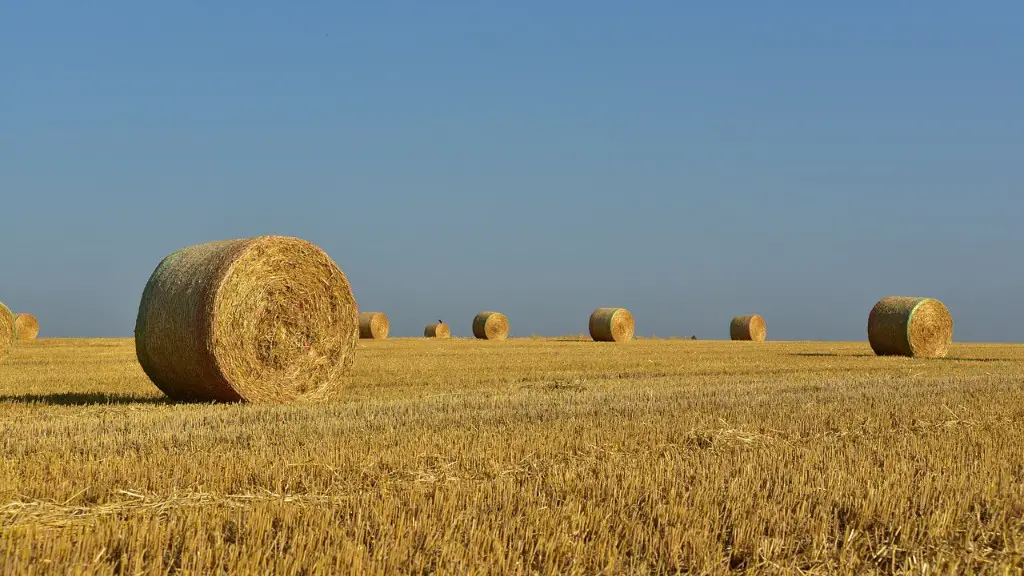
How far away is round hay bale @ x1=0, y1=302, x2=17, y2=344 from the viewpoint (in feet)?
66.8

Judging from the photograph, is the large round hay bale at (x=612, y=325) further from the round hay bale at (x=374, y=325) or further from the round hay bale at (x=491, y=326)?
the round hay bale at (x=374, y=325)

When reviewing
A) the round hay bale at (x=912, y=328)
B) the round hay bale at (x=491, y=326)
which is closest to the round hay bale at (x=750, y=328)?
the round hay bale at (x=491, y=326)

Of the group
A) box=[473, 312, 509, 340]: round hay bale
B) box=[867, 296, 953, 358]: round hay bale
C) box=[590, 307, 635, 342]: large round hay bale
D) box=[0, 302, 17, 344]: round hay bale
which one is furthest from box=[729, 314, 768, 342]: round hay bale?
box=[0, 302, 17, 344]: round hay bale

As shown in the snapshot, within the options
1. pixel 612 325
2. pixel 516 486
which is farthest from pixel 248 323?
pixel 612 325

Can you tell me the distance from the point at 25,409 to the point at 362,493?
6.16 meters

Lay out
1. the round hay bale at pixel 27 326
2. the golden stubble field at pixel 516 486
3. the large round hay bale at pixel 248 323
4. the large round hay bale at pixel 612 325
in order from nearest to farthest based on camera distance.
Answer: the golden stubble field at pixel 516 486 → the large round hay bale at pixel 248 323 → the round hay bale at pixel 27 326 → the large round hay bale at pixel 612 325

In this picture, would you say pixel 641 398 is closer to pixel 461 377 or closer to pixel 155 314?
pixel 461 377

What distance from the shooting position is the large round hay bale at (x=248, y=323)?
10266 mm

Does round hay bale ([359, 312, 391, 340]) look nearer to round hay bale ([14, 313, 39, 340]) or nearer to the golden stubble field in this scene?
Result: round hay bale ([14, 313, 39, 340])

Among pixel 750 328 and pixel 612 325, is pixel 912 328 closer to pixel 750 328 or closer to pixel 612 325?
pixel 612 325

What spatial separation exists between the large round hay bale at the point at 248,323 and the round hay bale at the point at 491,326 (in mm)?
23826

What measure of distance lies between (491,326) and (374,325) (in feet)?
15.5

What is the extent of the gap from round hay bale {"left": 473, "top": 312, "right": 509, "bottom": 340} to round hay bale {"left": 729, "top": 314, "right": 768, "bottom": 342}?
9475 millimetres

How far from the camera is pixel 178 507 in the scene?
14.5 ft
